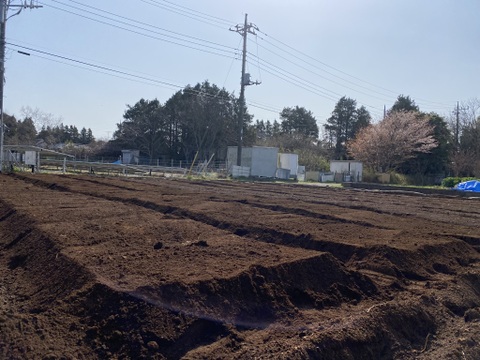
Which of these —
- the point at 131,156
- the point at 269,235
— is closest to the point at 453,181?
the point at 269,235

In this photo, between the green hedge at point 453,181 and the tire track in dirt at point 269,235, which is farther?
the green hedge at point 453,181

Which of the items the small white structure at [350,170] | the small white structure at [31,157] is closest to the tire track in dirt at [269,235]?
the small white structure at [31,157]

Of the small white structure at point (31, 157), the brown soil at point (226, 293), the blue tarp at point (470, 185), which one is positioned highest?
the small white structure at point (31, 157)

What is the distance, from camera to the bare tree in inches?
2013

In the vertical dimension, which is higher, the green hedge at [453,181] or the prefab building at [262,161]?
the prefab building at [262,161]

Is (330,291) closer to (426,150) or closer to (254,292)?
(254,292)

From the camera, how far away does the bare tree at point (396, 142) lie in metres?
51.1

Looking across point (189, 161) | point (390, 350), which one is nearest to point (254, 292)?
point (390, 350)

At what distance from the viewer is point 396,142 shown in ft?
168

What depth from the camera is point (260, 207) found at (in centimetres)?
1497

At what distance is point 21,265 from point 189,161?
5884 cm

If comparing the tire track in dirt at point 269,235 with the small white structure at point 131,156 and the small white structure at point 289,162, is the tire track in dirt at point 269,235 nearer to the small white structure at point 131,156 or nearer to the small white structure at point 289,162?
the small white structure at point 289,162

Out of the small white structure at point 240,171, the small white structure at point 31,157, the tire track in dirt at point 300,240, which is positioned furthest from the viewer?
the small white structure at point 240,171

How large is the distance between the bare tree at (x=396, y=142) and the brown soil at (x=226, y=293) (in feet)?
144
